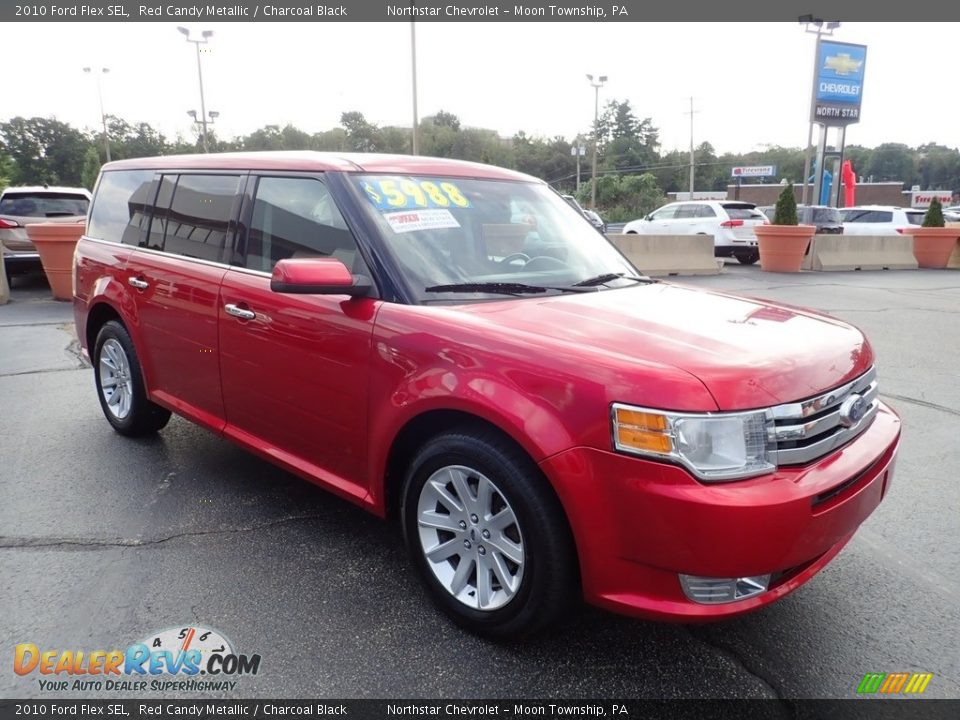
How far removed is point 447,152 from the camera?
8344 centimetres

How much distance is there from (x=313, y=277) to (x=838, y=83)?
83.1ft

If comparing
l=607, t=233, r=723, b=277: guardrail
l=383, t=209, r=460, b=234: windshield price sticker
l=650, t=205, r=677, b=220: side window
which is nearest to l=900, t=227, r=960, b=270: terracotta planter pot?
l=650, t=205, r=677, b=220: side window

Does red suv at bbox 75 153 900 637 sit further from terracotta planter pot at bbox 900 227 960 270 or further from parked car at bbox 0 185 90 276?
terracotta planter pot at bbox 900 227 960 270

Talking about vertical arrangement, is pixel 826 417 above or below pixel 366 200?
below

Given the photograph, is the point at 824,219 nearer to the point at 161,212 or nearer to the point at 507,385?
the point at 161,212

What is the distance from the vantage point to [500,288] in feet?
9.86

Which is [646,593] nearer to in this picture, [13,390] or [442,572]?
[442,572]

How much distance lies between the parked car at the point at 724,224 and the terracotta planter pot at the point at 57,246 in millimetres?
13941

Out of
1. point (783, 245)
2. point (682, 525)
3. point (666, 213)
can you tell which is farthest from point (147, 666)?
point (666, 213)

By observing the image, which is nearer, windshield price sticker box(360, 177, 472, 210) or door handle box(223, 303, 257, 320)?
windshield price sticker box(360, 177, 472, 210)

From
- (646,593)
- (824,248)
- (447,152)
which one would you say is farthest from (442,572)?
(447,152)

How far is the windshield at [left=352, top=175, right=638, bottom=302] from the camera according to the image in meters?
2.96

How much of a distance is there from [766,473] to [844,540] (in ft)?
2.11

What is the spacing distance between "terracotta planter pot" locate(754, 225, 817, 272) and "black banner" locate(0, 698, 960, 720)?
14691mm
